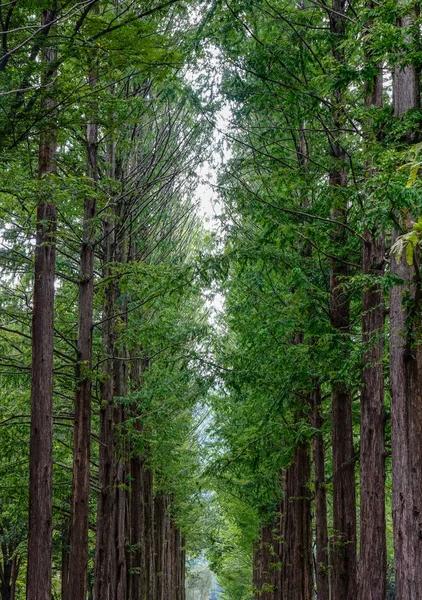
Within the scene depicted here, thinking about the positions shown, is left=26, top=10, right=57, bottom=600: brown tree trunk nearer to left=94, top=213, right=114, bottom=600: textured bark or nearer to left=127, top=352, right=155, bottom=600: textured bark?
left=94, top=213, right=114, bottom=600: textured bark

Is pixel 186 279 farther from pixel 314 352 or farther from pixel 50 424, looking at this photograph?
pixel 50 424

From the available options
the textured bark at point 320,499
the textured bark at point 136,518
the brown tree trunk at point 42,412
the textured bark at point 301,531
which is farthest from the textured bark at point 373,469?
the textured bark at point 136,518

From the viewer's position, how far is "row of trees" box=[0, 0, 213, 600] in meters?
8.27

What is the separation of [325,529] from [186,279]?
6.99m

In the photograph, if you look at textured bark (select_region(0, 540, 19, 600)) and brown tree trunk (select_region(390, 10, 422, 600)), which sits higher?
brown tree trunk (select_region(390, 10, 422, 600))

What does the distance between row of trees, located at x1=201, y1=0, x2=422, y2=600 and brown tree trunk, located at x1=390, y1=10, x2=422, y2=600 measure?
0.01 metres

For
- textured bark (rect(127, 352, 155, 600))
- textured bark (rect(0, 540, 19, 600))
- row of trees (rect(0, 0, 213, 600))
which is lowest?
textured bark (rect(0, 540, 19, 600))

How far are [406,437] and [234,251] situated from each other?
15.0 ft

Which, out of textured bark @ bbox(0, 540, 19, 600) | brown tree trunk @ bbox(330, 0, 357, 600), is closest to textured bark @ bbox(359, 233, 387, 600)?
brown tree trunk @ bbox(330, 0, 357, 600)

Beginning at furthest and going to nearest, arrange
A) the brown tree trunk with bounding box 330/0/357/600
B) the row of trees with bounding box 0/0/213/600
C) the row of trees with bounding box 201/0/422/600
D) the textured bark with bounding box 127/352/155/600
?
the textured bark with bounding box 127/352/155/600 → the brown tree trunk with bounding box 330/0/357/600 → the row of trees with bounding box 0/0/213/600 → the row of trees with bounding box 201/0/422/600

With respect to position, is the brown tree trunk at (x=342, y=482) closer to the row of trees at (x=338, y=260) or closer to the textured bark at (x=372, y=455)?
the row of trees at (x=338, y=260)

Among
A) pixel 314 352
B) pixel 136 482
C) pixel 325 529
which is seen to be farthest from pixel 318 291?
pixel 136 482

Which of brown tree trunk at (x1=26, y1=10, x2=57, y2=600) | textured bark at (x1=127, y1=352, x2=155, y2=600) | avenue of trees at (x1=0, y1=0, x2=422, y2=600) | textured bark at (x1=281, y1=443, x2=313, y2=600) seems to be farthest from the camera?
textured bark at (x1=127, y1=352, x2=155, y2=600)

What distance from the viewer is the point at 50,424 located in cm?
928
